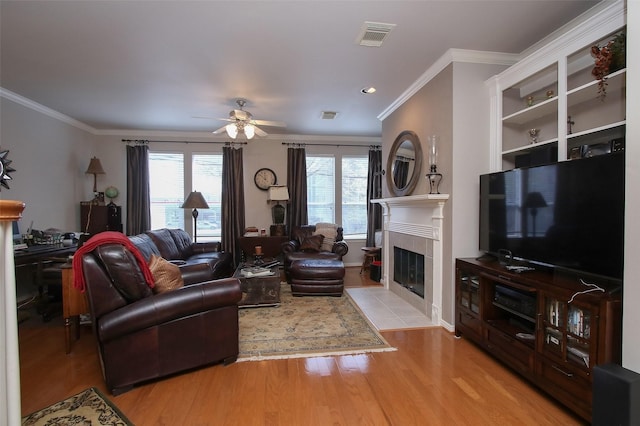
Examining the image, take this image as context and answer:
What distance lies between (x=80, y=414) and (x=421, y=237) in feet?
10.6

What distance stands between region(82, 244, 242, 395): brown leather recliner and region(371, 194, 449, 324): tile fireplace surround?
82.4 inches

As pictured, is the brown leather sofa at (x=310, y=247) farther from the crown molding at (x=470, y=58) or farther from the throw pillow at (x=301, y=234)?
the crown molding at (x=470, y=58)

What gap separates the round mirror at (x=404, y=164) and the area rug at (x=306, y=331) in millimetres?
1641

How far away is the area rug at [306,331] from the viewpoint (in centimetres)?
251

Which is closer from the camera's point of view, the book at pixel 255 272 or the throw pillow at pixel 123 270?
the throw pillow at pixel 123 270

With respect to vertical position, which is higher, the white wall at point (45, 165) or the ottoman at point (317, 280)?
the white wall at point (45, 165)

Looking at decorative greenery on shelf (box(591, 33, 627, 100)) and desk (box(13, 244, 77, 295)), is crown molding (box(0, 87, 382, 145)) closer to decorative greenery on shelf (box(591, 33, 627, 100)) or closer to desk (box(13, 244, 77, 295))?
desk (box(13, 244, 77, 295))

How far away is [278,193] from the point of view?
5.63m

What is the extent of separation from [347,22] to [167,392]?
2957 millimetres

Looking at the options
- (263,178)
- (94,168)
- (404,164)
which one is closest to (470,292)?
(404,164)

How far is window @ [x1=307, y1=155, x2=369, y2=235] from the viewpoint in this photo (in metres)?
6.14

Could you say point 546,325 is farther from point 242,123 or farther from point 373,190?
point 373,190

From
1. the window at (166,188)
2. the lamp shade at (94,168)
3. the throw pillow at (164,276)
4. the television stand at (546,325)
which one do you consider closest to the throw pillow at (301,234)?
the window at (166,188)

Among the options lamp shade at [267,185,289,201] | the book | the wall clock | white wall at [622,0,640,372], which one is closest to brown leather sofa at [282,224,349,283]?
lamp shade at [267,185,289,201]
